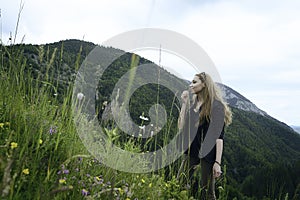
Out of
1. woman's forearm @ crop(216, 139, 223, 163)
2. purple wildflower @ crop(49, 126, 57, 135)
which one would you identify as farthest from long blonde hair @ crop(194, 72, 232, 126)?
purple wildflower @ crop(49, 126, 57, 135)

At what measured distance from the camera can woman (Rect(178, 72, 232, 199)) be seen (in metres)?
3.68

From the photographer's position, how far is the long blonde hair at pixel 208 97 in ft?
12.7

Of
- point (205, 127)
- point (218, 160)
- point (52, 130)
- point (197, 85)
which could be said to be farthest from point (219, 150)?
point (52, 130)

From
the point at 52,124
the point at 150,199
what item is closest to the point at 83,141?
the point at 52,124

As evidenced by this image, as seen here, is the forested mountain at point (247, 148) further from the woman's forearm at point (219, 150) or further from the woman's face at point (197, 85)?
the woman's forearm at point (219, 150)

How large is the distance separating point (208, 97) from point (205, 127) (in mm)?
403

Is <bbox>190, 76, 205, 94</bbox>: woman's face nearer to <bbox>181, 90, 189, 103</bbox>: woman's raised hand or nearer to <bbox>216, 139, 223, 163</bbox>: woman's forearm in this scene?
<bbox>181, 90, 189, 103</bbox>: woman's raised hand

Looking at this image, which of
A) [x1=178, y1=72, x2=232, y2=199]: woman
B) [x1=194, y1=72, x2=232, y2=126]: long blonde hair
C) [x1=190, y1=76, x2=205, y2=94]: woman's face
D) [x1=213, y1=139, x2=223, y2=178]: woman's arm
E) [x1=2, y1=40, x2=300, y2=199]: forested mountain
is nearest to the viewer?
[x1=213, y1=139, x2=223, y2=178]: woman's arm

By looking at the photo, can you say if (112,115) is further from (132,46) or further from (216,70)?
(216,70)

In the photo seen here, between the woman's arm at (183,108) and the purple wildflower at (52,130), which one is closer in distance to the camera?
the purple wildflower at (52,130)

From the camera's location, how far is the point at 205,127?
12.6 ft

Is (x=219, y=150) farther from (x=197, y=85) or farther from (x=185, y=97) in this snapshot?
(x=197, y=85)

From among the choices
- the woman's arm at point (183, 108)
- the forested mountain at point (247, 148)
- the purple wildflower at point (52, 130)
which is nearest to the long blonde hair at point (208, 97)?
the woman's arm at point (183, 108)

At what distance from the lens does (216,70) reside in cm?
355
